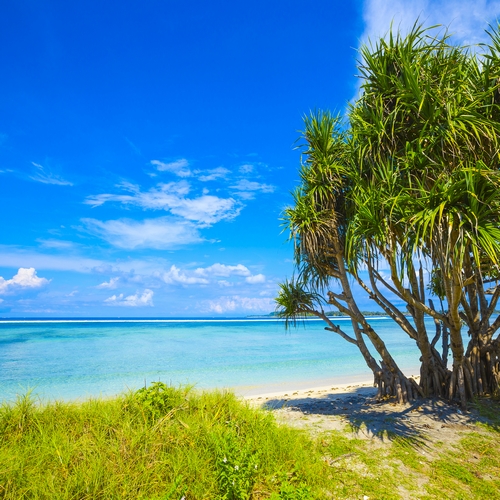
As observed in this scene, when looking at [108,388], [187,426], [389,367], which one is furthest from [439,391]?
[108,388]

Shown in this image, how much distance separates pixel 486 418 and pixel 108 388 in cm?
950

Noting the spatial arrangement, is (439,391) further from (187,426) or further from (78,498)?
(78,498)

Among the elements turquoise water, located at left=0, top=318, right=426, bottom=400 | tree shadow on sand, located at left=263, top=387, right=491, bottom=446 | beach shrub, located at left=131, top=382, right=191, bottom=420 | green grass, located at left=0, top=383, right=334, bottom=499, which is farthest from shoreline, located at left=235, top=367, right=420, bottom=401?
green grass, located at left=0, top=383, right=334, bottom=499

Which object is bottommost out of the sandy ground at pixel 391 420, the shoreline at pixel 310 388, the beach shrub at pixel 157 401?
the shoreline at pixel 310 388

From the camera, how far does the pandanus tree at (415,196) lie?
13.4ft

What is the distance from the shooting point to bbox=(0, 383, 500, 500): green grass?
105 inches

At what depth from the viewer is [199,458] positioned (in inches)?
119

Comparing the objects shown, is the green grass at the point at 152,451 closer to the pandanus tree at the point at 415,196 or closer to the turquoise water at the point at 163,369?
the pandanus tree at the point at 415,196

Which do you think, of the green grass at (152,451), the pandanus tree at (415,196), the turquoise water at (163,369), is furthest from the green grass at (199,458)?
the turquoise water at (163,369)

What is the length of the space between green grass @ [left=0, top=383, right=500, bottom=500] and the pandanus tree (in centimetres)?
197

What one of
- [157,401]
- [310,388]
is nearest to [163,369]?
[310,388]

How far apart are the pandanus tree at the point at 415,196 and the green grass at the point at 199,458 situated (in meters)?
1.97

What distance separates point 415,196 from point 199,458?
13.0ft

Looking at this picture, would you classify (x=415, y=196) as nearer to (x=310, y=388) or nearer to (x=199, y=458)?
(x=199, y=458)
